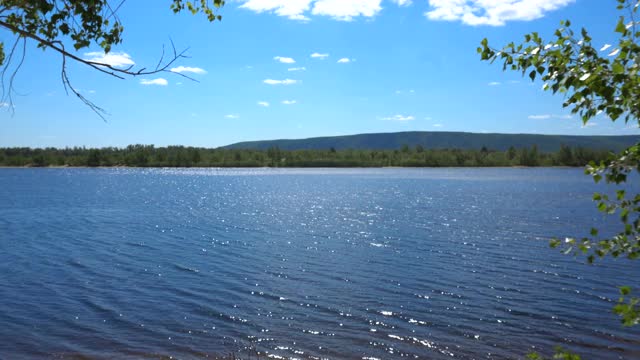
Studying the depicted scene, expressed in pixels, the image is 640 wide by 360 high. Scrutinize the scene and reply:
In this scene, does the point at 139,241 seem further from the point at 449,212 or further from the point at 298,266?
the point at 449,212

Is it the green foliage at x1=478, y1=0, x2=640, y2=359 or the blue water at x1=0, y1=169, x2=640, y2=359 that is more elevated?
the green foliage at x1=478, y1=0, x2=640, y2=359

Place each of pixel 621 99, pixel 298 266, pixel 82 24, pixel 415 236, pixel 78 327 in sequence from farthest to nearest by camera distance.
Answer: pixel 415 236 < pixel 298 266 < pixel 78 327 < pixel 82 24 < pixel 621 99

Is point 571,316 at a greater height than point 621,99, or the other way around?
point 621,99

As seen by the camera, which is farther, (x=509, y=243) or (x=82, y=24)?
(x=509, y=243)

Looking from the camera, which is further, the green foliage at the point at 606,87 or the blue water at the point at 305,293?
the blue water at the point at 305,293

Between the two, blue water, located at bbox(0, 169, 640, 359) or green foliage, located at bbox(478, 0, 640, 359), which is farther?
blue water, located at bbox(0, 169, 640, 359)

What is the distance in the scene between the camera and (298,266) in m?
23.7

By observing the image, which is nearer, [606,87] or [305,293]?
[606,87]

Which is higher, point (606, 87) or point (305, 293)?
point (606, 87)

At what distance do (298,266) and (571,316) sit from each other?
11565mm

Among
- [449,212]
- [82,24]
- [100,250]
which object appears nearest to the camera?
[82,24]

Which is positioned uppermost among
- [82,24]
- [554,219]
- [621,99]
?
[82,24]

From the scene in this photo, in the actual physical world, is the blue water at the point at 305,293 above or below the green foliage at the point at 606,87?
below

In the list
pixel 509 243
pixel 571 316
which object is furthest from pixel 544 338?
pixel 509 243
